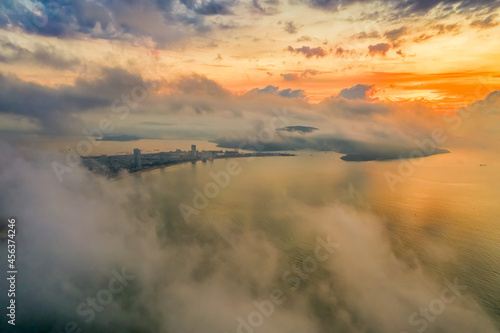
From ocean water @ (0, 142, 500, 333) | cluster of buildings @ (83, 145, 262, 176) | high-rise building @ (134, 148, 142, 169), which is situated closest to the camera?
ocean water @ (0, 142, 500, 333)

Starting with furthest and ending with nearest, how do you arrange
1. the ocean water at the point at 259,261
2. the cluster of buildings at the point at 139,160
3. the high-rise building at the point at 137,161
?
the high-rise building at the point at 137,161, the cluster of buildings at the point at 139,160, the ocean water at the point at 259,261

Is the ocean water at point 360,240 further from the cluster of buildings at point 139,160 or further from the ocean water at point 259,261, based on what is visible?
the cluster of buildings at point 139,160

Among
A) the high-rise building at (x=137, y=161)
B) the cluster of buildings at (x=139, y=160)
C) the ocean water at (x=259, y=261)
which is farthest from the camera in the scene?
the high-rise building at (x=137, y=161)

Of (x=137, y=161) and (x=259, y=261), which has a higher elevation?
(x=137, y=161)

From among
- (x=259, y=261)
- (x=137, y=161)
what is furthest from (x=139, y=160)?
(x=259, y=261)

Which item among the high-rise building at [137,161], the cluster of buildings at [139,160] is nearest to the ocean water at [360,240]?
the cluster of buildings at [139,160]

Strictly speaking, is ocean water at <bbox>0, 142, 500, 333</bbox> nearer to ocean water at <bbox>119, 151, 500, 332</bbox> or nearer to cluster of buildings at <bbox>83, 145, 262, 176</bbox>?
ocean water at <bbox>119, 151, 500, 332</bbox>

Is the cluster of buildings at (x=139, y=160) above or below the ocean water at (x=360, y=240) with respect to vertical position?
above

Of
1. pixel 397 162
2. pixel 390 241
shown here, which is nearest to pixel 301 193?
pixel 390 241

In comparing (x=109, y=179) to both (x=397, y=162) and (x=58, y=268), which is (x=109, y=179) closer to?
(x=58, y=268)

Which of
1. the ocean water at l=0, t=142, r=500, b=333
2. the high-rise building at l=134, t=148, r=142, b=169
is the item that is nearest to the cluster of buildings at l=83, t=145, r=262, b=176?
the high-rise building at l=134, t=148, r=142, b=169

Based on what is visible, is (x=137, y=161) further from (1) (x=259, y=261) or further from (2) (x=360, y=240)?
(2) (x=360, y=240)

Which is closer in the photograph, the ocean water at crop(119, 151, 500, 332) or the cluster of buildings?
the ocean water at crop(119, 151, 500, 332)
